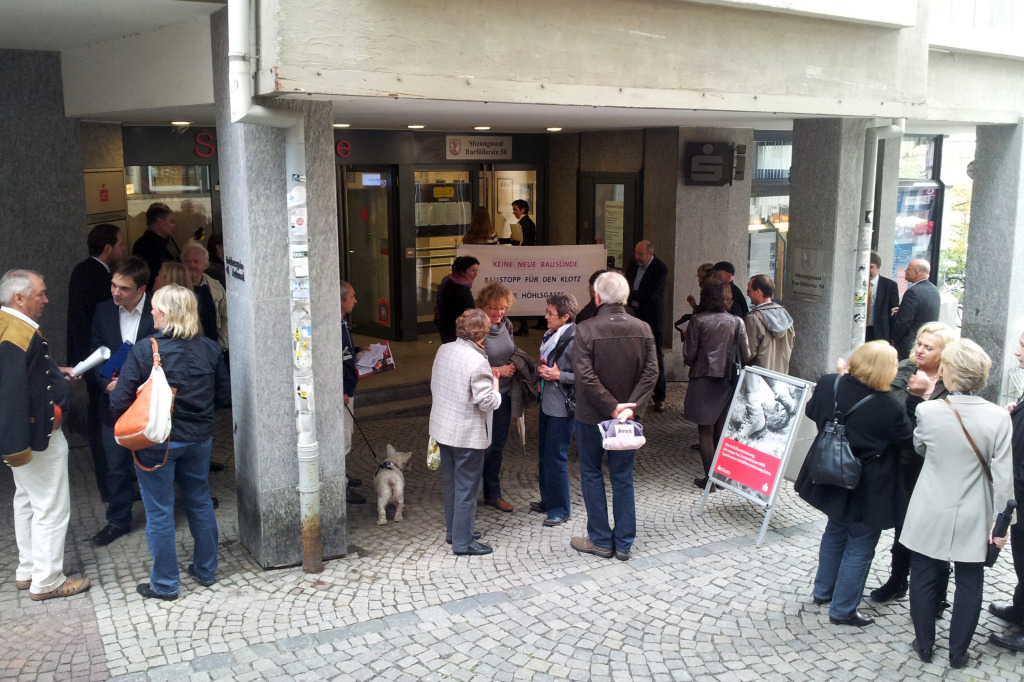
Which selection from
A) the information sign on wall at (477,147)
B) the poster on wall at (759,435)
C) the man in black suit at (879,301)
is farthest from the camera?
the information sign on wall at (477,147)

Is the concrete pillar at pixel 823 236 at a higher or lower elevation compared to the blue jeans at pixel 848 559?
higher

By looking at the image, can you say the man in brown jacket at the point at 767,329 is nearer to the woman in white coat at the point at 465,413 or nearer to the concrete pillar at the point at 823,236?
the concrete pillar at the point at 823,236

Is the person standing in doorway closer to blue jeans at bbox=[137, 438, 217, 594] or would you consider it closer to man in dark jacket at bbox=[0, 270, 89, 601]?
blue jeans at bbox=[137, 438, 217, 594]

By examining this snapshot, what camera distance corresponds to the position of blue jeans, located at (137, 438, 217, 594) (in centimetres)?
531

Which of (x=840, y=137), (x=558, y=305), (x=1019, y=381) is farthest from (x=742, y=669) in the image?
(x=1019, y=381)

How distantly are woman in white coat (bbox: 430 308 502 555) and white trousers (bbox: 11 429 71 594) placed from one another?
2221mm

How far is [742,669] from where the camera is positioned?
4.85 metres

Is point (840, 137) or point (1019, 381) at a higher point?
point (840, 137)

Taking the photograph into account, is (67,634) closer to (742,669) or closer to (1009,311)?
(742,669)

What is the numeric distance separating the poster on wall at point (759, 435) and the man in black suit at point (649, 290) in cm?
273

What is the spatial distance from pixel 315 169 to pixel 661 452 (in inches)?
172

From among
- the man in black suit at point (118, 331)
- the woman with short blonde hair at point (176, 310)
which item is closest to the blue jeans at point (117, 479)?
the man in black suit at point (118, 331)

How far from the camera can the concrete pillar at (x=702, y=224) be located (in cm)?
1096

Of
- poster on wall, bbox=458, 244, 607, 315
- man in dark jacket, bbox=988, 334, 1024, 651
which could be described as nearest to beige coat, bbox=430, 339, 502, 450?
man in dark jacket, bbox=988, 334, 1024, 651
